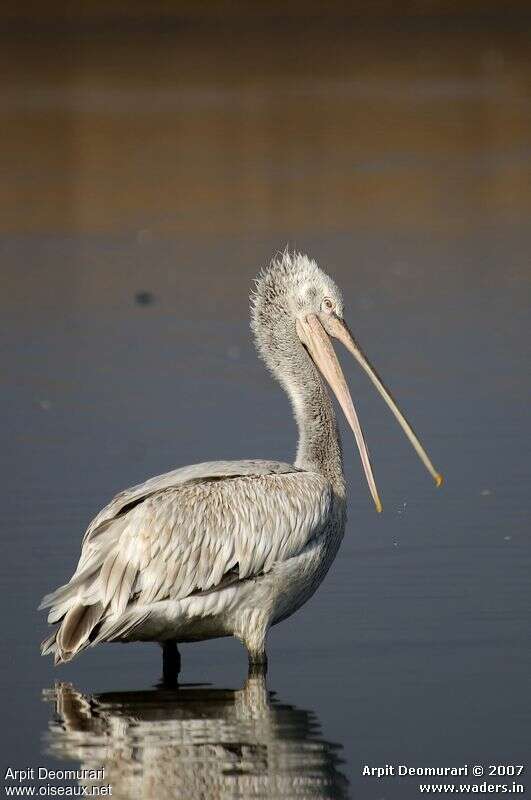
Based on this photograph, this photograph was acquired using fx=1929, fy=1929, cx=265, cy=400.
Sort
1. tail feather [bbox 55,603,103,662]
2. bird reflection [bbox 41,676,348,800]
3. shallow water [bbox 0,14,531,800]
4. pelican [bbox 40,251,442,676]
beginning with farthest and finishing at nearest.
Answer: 1. pelican [bbox 40,251,442,676]
2. tail feather [bbox 55,603,103,662]
3. shallow water [bbox 0,14,531,800]
4. bird reflection [bbox 41,676,348,800]

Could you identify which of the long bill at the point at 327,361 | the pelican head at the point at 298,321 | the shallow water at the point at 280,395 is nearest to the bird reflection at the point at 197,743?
the shallow water at the point at 280,395

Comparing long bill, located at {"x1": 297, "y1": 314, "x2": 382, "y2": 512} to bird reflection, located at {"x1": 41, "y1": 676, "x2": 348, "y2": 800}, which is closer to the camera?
bird reflection, located at {"x1": 41, "y1": 676, "x2": 348, "y2": 800}

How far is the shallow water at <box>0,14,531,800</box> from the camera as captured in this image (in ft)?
21.0

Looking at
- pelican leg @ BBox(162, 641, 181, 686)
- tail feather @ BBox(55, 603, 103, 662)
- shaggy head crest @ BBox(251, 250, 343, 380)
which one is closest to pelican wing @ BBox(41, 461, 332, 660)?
tail feather @ BBox(55, 603, 103, 662)

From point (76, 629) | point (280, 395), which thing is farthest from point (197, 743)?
point (280, 395)

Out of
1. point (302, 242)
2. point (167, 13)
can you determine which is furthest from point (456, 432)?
Result: point (167, 13)

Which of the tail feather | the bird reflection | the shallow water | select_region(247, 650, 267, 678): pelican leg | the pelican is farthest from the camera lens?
select_region(247, 650, 267, 678): pelican leg

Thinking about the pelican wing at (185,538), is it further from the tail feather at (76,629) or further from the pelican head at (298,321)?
the pelican head at (298,321)

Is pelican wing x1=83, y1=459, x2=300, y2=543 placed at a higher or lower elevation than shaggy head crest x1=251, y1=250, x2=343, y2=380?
lower

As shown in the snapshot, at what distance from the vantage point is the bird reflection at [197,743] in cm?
592

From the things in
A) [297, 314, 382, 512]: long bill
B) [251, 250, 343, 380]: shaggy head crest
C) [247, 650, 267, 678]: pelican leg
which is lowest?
[247, 650, 267, 678]: pelican leg

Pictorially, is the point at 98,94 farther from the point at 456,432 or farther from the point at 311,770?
the point at 311,770

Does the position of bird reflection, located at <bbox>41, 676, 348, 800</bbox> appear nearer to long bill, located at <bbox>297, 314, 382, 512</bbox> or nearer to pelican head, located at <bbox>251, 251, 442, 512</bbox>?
long bill, located at <bbox>297, 314, 382, 512</bbox>

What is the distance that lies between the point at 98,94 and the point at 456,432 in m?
20.1
